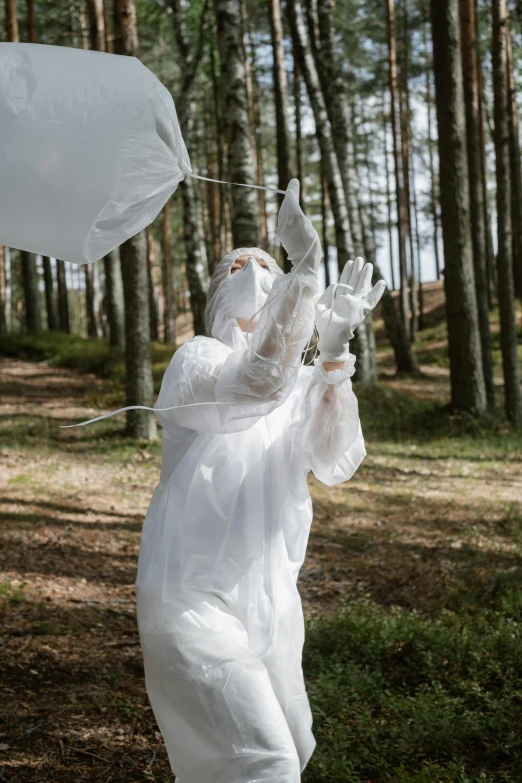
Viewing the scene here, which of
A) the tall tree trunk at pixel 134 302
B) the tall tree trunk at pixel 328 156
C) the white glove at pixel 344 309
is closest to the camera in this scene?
the white glove at pixel 344 309

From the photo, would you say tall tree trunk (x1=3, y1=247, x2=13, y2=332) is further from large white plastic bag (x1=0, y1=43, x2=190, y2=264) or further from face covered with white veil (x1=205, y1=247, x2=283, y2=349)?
large white plastic bag (x1=0, y1=43, x2=190, y2=264)

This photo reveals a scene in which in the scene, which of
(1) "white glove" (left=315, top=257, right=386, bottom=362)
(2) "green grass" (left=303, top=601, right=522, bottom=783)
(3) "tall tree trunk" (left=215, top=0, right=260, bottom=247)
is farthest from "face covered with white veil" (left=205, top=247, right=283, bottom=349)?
(3) "tall tree trunk" (left=215, top=0, right=260, bottom=247)

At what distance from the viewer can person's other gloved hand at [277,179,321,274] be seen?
2389 millimetres

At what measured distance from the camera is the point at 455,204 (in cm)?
1191

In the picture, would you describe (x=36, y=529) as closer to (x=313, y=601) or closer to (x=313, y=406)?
(x=313, y=601)

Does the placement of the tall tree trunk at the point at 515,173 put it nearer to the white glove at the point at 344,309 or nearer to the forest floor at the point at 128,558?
the forest floor at the point at 128,558

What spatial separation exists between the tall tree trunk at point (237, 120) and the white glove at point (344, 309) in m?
6.11

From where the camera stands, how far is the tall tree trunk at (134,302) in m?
10.2

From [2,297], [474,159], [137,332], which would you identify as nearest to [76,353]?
[137,332]

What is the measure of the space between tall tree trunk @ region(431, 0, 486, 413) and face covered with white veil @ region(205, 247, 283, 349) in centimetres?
951

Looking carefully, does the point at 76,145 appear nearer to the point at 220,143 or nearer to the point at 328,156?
the point at 328,156

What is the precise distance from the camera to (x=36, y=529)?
24.3 ft

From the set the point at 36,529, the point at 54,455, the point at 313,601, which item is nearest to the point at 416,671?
the point at 313,601

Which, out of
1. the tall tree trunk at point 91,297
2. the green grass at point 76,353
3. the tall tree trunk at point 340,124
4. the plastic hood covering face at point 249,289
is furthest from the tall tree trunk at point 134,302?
the tall tree trunk at point 91,297
